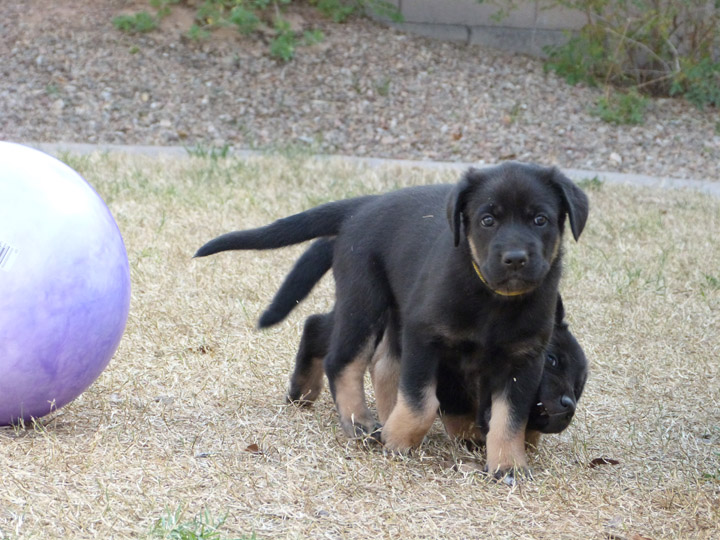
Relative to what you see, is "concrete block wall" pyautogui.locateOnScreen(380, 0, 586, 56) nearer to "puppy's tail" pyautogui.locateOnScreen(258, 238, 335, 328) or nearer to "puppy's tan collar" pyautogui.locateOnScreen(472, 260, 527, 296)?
"puppy's tail" pyautogui.locateOnScreen(258, 238, 335, 328)

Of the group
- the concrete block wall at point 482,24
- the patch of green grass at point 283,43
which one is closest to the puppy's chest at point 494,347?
the patch of green grass at point 283,43

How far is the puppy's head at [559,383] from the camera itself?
3.35 meters

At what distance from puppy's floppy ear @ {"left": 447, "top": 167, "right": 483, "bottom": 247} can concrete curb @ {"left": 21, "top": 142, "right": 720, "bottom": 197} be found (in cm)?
503

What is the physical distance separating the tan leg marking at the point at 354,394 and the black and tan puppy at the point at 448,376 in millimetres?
169

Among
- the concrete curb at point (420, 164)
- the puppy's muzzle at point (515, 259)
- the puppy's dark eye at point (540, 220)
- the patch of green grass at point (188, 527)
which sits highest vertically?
the puppy's dark eye at point (540, 220)

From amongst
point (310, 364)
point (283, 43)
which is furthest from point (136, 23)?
point (310, 364)

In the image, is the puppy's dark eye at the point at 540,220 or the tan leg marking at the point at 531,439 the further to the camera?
the tan leg marking at the point at 531,439

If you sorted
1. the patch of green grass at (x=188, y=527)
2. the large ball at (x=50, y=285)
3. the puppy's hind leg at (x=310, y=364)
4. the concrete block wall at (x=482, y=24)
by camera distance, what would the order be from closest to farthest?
1. the patch of green grass at (x=188, y=527)
2. the large ball at (x=50, y=285)
3. the puppy's hind leg at (x=310, y=364)
4. the concrete block wall at (x=482, y=24)

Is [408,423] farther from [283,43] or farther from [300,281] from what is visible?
[283,43]

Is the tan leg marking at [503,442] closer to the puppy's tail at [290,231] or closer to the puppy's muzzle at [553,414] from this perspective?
the puppy's muzzle at [553,414]

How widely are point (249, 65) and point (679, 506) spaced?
29.0 ft

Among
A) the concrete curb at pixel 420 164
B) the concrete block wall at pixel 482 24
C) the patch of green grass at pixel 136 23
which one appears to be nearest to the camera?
the concrete curb at pixel 420 164

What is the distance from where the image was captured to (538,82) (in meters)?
11.1

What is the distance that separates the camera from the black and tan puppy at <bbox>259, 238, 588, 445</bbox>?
3385mm
